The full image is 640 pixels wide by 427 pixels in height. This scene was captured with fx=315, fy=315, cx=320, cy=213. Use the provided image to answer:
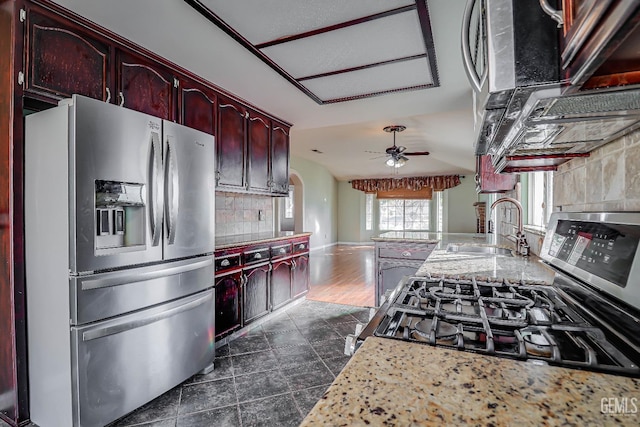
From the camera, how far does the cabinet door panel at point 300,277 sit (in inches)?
144

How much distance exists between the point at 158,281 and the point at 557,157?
2.03 meters

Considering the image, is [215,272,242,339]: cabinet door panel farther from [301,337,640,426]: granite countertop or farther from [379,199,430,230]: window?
[379,199,430,230]: window

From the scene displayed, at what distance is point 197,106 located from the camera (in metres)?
2.60

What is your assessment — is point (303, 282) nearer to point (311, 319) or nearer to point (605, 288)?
point (311, 319)

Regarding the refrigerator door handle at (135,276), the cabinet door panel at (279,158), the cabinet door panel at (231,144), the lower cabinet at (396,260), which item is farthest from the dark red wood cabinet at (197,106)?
the lower cabinet at (396,260)

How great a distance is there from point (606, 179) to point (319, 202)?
8.54 meters

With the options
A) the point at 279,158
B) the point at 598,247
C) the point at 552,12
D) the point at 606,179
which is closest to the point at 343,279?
the point at 279,158

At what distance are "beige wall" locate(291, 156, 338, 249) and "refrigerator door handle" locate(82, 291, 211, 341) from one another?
6027 mm

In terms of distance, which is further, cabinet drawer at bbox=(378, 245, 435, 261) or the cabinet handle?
cabinet drawer at bbox=(378, 245, 435, 261)

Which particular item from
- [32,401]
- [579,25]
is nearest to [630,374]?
[579,25]

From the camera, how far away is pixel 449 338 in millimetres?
704

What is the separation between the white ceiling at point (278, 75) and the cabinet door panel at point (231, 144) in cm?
18

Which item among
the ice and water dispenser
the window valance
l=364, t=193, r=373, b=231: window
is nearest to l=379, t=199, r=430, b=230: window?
l=364, t=193, r=373, b=231: window

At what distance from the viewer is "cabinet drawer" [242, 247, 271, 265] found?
2.85 m
